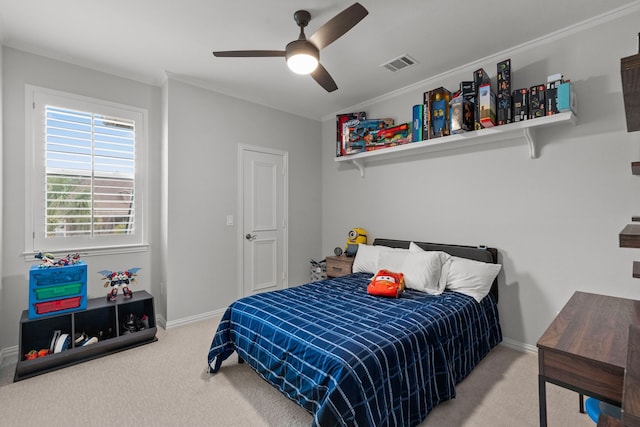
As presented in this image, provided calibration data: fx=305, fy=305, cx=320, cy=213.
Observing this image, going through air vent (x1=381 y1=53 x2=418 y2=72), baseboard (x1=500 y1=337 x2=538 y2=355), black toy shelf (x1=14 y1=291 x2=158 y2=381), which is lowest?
baseboard (x1=500 y1=337 x2=538 y2=355)

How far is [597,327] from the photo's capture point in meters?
1.50

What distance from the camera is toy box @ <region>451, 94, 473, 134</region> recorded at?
9.07ft

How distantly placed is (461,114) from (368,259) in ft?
5.62

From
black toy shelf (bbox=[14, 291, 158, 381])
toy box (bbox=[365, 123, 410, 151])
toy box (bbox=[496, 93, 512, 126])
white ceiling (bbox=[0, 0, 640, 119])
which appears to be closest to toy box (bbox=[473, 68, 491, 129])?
toy box (bbox=[496, 93, 512, 126])

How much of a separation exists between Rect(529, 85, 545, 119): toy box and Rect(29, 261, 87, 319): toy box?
399cm

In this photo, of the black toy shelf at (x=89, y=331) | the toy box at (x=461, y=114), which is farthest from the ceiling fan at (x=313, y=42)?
the black toy shelf at (x=89, y=331)

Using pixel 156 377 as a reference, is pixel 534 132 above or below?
above

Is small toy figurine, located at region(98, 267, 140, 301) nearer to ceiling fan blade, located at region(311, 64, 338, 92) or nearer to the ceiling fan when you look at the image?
the ceiling fan

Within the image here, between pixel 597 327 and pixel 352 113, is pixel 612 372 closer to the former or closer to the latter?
pixel 597 327

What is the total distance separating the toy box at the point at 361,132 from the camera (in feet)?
12.2

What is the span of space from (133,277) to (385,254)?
2710mm

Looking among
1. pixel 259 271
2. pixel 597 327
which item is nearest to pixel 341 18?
pixel 597 327

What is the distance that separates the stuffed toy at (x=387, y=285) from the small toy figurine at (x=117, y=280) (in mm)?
2343

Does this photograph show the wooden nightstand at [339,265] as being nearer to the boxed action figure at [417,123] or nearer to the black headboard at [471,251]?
the black headboard at [471,251]
